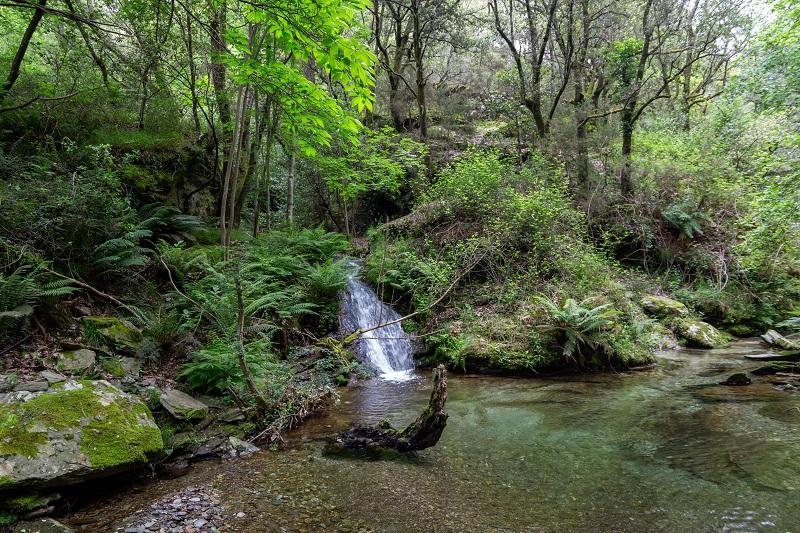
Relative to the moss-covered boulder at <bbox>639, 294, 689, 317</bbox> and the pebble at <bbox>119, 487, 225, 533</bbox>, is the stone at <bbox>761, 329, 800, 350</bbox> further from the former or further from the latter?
the pebble at <bbox>119, 487, 225, 533</bbox>

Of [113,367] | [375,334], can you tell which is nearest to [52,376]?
[113,367]

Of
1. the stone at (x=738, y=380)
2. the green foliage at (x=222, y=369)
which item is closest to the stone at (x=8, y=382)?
the green foliage at (x=222, y=369)

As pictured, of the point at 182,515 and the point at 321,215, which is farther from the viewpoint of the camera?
the point at 321,215

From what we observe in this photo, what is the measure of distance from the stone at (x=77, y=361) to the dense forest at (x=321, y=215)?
0.04 meters

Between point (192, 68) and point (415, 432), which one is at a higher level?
point (192, 68)

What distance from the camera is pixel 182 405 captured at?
5199 millimetres

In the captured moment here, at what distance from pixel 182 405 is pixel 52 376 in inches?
53.2

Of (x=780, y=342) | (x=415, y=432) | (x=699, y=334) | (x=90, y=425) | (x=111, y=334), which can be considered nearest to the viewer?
(x=90, y=425)

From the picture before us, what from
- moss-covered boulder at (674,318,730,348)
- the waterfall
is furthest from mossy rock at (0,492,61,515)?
moss-covered boulder at (674,318,730,348)

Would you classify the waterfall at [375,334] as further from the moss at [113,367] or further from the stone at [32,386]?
the stone at [32,386]

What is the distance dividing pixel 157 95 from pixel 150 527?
9935mm

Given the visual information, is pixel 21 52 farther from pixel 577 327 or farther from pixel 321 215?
pixel 321 215

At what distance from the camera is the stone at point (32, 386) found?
4090mm

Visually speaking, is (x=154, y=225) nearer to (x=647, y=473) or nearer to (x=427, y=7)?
(x=647, y=473)
